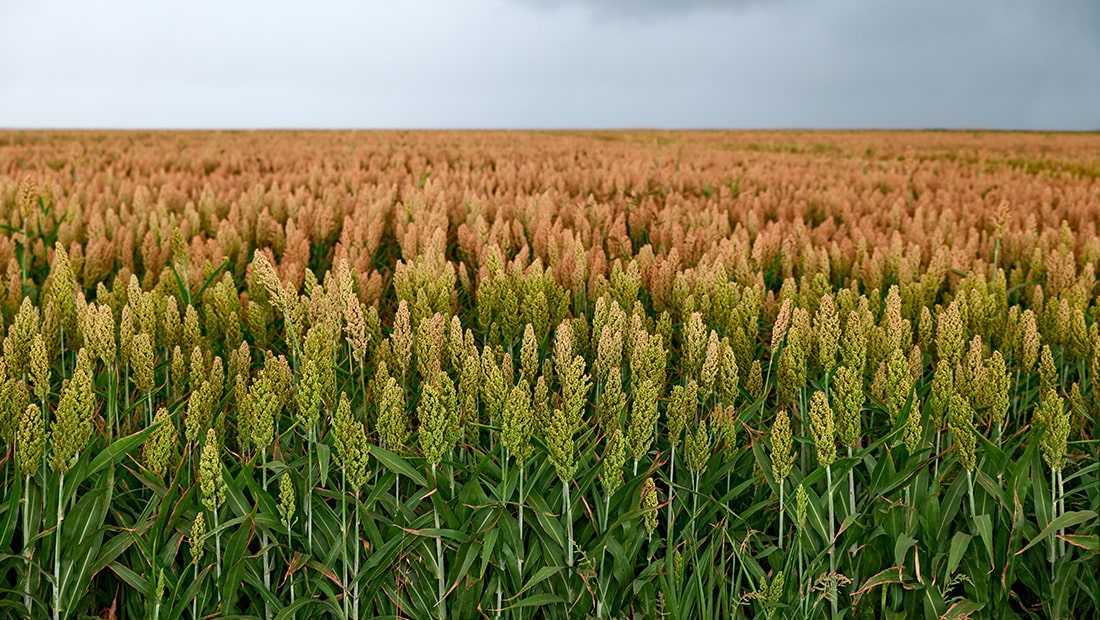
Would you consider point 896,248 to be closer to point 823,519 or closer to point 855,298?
point 855,298

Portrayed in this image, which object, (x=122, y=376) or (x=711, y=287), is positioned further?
(x=711, y=287)

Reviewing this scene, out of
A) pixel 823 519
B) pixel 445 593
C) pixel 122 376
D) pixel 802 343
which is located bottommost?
pixel 445 593

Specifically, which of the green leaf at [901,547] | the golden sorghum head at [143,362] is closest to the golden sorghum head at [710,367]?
the green leaf at [901,547]

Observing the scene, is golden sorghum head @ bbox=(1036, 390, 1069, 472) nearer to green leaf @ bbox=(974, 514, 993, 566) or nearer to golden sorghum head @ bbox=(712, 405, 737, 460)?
green leaf @ bbox=(974, 514, 993, 566)

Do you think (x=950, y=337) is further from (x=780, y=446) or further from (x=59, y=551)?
(x=59, y=551)

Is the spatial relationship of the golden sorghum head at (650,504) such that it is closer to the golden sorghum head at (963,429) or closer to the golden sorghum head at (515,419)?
the golden sorghum head at (515,419)

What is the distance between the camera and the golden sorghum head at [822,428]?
4.85ft

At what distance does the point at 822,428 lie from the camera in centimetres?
148

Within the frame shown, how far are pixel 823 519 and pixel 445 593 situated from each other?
2.52 ft

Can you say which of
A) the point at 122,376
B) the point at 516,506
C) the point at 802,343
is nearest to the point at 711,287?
the point at 802,343

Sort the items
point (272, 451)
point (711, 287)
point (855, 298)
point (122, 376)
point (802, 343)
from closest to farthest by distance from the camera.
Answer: point (272, 451) → point (802, 343) → point (122, 376) → point (711, 287) → point (855, 298)

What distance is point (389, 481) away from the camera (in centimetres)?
156

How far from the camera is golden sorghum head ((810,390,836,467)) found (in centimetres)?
148

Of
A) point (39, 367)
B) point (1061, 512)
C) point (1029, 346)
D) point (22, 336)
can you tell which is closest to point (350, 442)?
point (39, 367)
